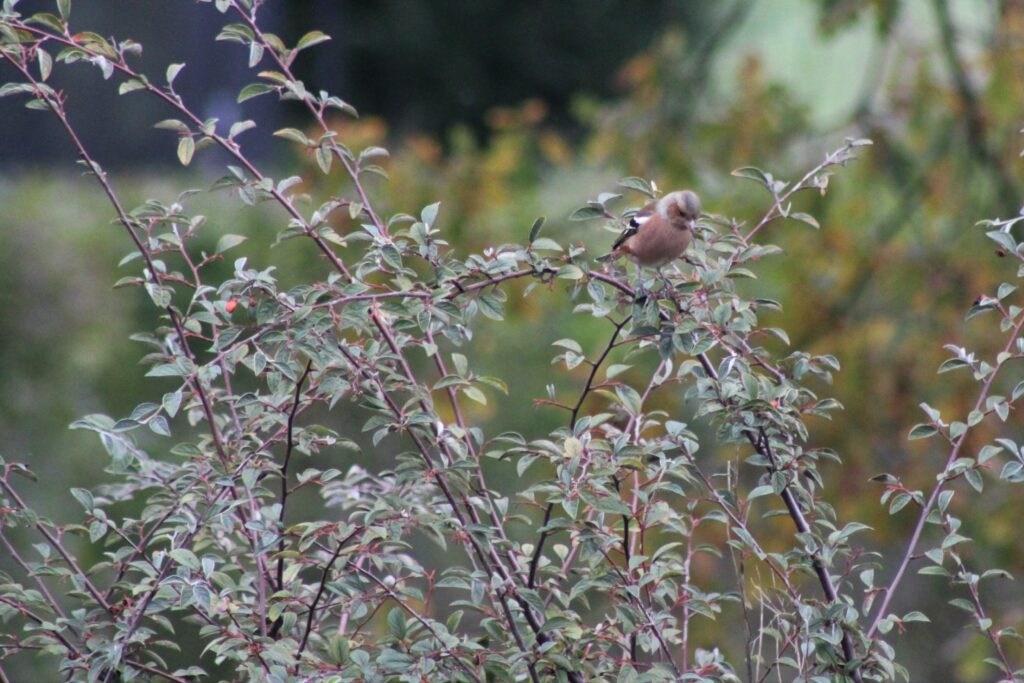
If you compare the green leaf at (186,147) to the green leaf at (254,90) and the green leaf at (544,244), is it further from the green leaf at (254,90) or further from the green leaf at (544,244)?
the green leaf at (544,244)

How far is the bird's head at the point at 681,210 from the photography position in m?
1.98

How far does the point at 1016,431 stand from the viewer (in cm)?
536

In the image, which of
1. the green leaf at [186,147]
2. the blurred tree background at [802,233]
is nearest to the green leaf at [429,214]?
the green leaf at [186,147]

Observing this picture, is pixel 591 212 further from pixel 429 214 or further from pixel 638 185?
pixel 429 214

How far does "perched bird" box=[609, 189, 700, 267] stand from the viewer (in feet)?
6.41

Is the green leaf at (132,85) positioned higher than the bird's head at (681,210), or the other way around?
the green leaf at (132,85)

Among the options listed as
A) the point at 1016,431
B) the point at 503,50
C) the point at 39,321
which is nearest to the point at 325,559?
the point at 39,321

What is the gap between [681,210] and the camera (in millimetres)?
2008

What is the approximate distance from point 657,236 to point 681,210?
79 millimetres

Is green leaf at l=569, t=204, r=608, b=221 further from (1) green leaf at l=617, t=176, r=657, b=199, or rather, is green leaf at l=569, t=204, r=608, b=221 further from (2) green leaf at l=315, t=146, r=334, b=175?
(2) green leaf at l=315, t=146, r=334, b=175

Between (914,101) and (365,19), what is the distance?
10.7 metres

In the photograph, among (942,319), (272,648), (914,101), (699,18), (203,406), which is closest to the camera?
(272,648)

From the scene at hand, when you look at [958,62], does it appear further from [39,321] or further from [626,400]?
[39,321]

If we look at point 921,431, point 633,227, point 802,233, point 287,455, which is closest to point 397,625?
point 287,455
